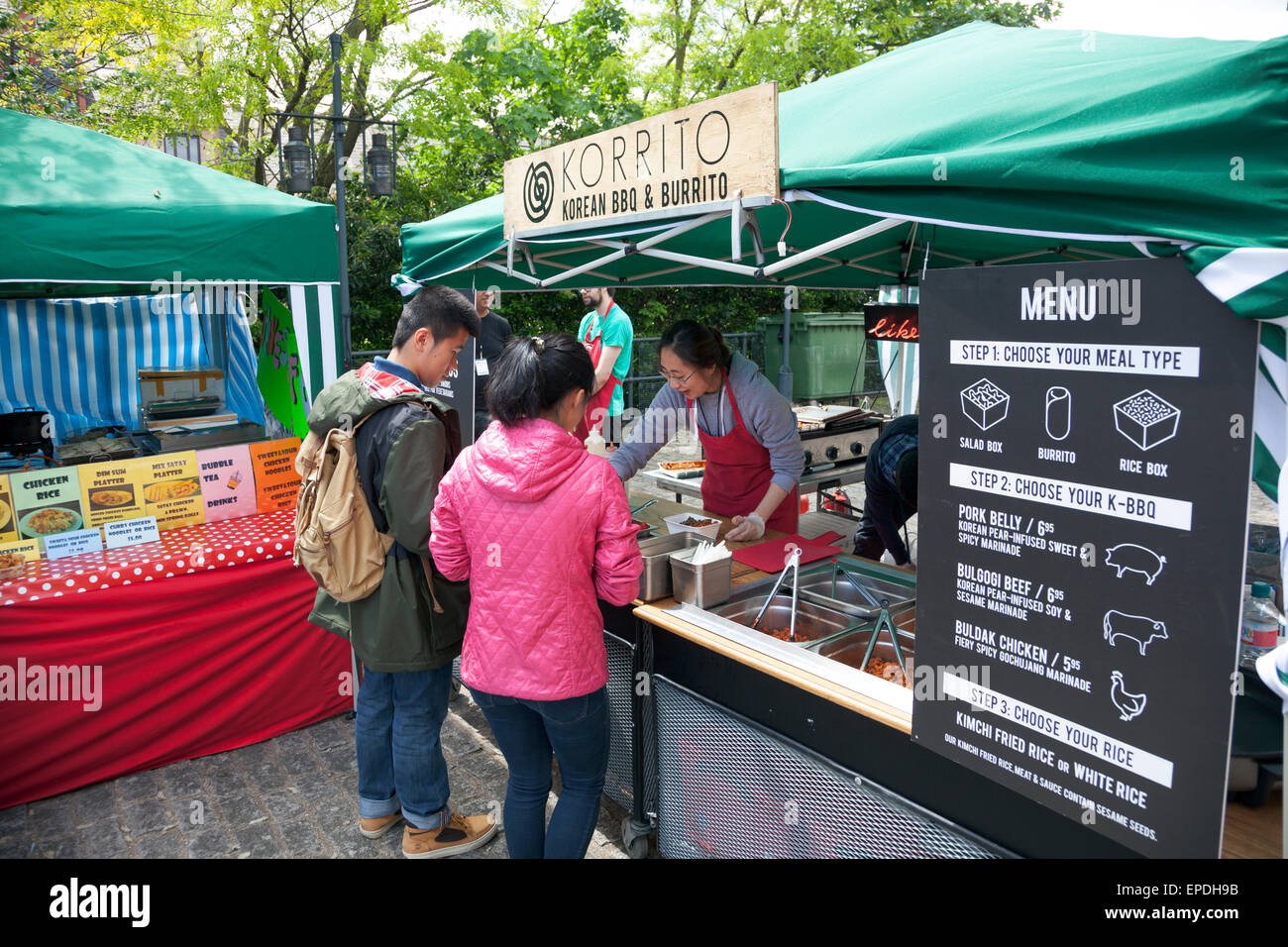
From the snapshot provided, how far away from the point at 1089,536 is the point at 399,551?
7.09ft

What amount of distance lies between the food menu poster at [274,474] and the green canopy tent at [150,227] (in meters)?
0.37

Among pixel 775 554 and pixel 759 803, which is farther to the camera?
pixel 775 554

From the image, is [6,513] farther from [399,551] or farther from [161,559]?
[399,551]

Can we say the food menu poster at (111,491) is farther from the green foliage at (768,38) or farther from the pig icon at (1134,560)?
the green foliage at (768,38)

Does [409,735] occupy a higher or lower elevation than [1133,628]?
lower

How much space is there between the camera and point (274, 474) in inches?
173

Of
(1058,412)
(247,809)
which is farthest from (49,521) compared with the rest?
(1058,412)

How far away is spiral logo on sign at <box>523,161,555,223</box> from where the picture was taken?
3160 mm

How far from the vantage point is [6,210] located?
3340mm

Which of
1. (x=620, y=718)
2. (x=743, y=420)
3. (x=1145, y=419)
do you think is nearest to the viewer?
(x=1145, y=419)

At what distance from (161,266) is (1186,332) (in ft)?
12.8

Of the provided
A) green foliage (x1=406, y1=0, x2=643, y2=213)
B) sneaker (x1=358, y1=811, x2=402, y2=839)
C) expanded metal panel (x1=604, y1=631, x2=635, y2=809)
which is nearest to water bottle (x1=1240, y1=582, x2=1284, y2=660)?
expanded metal panel (x1=604, y1=631, x2=635, y2=809)

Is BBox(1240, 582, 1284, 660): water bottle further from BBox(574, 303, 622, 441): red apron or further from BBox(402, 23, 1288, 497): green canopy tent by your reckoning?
BBox(574, 303, 622, 441): red apron

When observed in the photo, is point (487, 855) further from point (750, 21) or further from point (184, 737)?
point (750, 21)
